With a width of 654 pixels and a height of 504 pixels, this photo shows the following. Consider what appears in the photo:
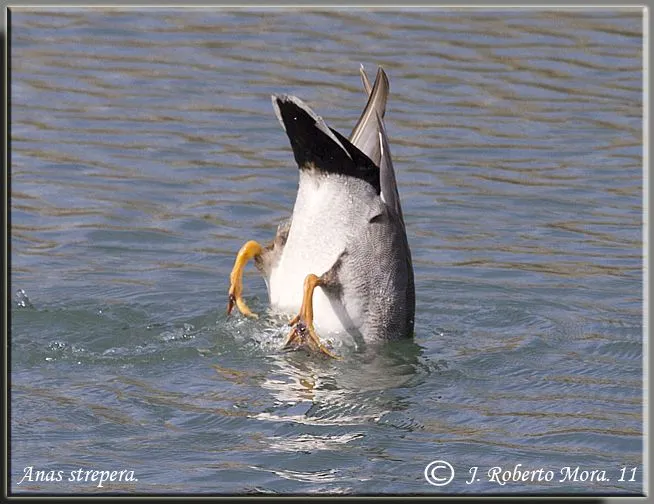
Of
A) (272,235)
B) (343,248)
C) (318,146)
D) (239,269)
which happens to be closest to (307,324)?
(343,248)

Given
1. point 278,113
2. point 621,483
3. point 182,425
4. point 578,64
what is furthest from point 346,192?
point 578,64

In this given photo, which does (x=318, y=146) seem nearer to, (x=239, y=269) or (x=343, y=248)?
(x=343, y=248)

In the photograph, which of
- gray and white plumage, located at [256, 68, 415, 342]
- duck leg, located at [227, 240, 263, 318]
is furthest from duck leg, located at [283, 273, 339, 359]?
duck leg, located at [227, 240, 263, 318]

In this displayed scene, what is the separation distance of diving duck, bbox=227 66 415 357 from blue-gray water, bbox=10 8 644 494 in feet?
0.75

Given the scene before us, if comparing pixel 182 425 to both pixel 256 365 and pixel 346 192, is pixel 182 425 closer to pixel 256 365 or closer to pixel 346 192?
pixel 256 365

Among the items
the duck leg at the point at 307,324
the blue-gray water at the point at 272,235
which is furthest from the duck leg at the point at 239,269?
the duck leg at the point at 307,324

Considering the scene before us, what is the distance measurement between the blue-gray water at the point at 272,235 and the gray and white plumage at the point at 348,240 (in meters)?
0.27

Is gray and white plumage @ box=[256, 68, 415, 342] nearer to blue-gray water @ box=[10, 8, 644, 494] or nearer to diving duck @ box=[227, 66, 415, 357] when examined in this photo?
diving duck @ box=[227, 66, 415, 357]

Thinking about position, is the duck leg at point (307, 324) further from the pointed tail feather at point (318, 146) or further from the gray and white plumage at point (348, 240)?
the pointed tail feather at point (318, 146)

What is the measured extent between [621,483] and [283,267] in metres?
2.34

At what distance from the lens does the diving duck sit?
7.05m

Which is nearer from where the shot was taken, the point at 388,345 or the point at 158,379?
the point at 158,379

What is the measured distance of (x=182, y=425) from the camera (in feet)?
20.6

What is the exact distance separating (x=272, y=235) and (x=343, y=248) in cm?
214
